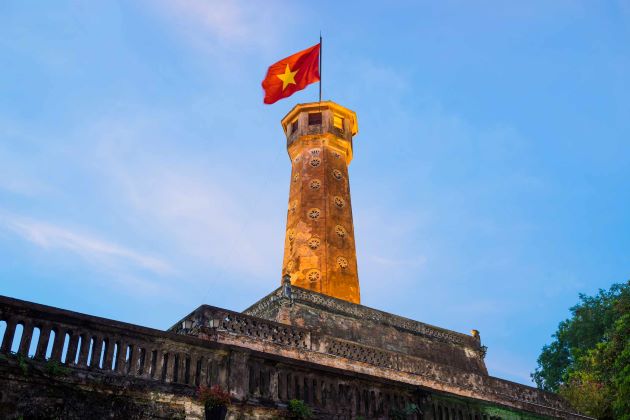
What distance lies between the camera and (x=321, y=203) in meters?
28.3

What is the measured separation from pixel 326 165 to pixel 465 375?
44.8 feet

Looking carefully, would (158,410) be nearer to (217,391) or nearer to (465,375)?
(217,391)

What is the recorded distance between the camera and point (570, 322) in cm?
3528

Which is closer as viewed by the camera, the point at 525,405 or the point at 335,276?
the point at 525,405

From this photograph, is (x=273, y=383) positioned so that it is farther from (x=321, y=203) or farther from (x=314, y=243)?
(x=321, y=203)

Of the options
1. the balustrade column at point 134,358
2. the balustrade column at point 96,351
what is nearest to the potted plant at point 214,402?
the balustrade column at point 134,358

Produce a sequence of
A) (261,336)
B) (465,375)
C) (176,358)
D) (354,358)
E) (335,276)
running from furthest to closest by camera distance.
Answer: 1. (335,276)
2. (465,375)
3. (354,358)
4. (261,336)
5. (176,358)

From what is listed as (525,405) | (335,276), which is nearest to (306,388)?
(525,405)

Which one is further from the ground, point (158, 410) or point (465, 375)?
point (465, 375)

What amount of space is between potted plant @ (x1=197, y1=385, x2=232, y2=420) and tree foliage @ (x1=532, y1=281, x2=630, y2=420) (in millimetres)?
12827

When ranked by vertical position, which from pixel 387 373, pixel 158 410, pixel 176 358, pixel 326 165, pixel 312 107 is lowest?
pixel 158 410

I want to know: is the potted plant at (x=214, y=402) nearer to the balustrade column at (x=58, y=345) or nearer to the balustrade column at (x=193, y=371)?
the balustrade column at (x=193, y=371)

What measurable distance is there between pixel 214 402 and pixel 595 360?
57.7 feet

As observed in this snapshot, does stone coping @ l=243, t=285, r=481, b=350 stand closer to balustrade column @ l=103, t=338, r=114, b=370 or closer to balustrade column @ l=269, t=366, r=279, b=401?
balustrade column @ l=269, t=366, r=279, b=401
